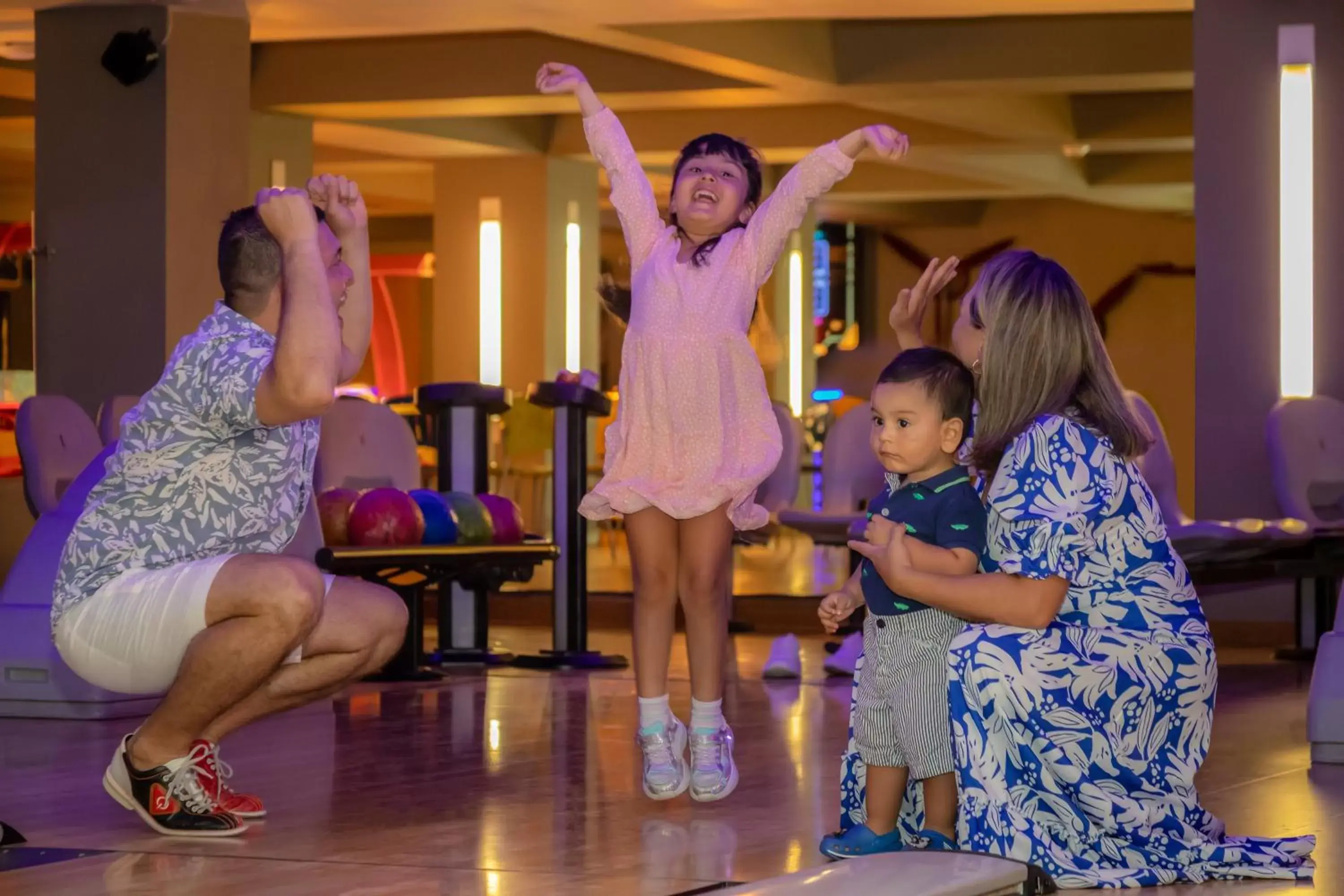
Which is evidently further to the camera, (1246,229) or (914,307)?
(1246,229)

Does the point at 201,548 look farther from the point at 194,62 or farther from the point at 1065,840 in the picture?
the point at 194,62

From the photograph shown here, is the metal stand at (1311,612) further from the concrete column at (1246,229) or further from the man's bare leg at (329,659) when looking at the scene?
the man's bare leg at (329,659)

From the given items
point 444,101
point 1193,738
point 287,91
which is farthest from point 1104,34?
point 1193,738

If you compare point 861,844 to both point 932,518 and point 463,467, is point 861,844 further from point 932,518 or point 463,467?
point 463,467

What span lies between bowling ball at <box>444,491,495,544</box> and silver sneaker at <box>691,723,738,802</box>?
2.59m

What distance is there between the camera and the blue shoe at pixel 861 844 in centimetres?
302

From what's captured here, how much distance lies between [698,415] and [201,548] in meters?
1.00

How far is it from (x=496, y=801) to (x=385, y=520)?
2.40m

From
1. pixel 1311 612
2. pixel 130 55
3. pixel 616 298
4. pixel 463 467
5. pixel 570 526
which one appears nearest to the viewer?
pixel 616 298

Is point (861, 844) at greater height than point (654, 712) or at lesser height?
lesser

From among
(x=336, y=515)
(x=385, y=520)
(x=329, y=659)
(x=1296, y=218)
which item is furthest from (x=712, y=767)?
(x=1296, y=218)

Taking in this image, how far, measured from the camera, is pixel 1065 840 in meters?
2.91

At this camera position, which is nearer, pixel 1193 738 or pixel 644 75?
pixel 1193 738

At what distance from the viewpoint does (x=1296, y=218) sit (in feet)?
24.0
